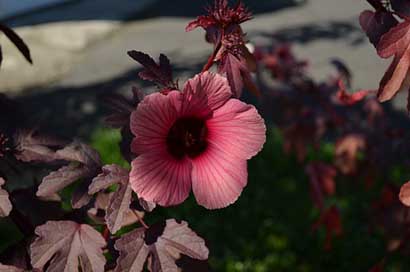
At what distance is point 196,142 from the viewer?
3.34ft

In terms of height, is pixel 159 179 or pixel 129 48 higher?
pixel 159 179

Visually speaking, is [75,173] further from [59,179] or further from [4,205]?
[4,205]

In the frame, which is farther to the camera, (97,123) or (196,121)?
(97,123)

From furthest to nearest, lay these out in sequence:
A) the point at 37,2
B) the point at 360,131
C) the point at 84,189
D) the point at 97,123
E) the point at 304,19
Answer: the point at 37,2 → the point at 304,19 → the point at 97,123 → the point at 360,131 → the point at 84,189

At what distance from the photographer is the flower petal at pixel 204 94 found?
3.13 feet

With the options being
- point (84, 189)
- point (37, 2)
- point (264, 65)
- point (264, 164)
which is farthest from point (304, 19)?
point (84, 189)

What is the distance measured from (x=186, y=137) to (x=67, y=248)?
0.92ft

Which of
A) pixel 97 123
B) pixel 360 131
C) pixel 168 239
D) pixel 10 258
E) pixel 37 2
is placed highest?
pixel 168 239

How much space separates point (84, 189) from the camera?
3.69 ft

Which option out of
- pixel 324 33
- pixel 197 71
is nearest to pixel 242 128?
pixel 197 71

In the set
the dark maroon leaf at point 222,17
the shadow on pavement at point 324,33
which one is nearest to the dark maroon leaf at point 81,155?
the dark maroon leaf at point 222,17

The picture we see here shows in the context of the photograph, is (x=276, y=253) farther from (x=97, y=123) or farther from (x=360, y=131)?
(x=97, y=123)

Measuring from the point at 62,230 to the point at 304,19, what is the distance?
7.70m

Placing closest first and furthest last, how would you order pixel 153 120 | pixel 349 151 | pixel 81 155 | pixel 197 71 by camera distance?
pixel 153 120 < pixel 81 155 < pixel 349 151 < pixel 197 71
